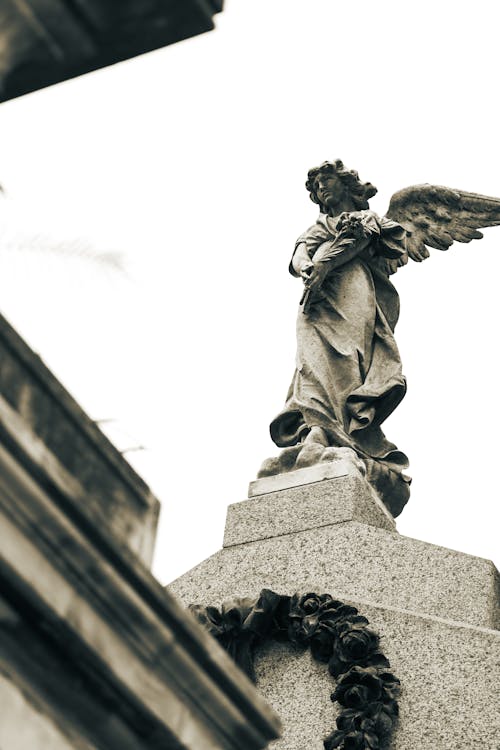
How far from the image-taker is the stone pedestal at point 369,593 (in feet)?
21.5

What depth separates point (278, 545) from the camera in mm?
7754

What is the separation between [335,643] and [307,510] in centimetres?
117

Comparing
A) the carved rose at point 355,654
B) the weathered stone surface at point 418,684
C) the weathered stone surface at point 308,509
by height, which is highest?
the carved rose at point 355,654

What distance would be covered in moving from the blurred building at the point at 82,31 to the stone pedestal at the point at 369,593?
3648 mm

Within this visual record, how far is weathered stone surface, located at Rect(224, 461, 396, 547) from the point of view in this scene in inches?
307

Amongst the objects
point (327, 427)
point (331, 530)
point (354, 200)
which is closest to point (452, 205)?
point (354, 200)

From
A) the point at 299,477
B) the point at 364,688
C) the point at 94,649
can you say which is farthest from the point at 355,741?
the point at 94,649

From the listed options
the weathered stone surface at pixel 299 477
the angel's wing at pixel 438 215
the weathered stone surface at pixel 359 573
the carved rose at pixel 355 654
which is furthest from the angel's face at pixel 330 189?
the carved rose at pixel 355 654

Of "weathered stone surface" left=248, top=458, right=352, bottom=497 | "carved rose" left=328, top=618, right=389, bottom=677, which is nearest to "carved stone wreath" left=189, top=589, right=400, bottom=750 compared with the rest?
"carved rose" left=328, top=618, right=389, bottom=677

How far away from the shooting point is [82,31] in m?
3.65

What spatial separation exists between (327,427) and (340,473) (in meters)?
0.68

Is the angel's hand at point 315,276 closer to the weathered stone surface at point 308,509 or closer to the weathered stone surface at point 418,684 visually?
the weathered stone surface at point 308,509

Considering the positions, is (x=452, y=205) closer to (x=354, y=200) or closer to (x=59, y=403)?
(x=354, y=200)

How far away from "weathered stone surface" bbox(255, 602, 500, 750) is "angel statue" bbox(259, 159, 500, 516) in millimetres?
1541
